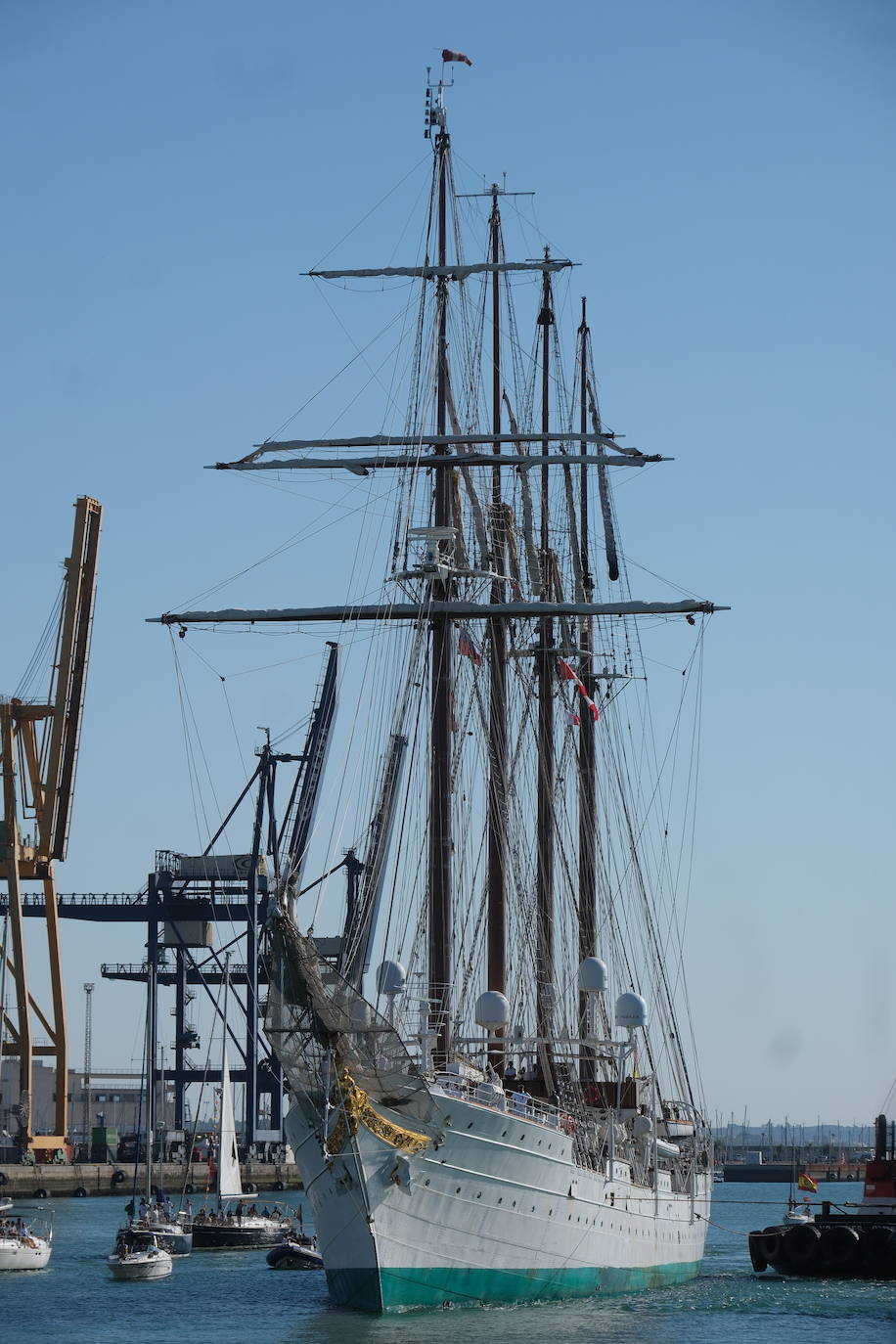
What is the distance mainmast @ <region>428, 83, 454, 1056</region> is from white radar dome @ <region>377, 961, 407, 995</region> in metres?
0.84

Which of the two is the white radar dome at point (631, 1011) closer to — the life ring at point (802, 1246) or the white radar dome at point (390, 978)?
the white radar dome at point (390, 978)

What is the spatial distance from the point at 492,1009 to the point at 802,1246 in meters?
19.0

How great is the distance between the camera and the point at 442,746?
52.4 m

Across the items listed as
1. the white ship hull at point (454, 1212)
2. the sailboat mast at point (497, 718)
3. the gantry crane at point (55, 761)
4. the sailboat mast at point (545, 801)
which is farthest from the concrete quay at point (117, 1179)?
the white ship hull at point (454, 1212)

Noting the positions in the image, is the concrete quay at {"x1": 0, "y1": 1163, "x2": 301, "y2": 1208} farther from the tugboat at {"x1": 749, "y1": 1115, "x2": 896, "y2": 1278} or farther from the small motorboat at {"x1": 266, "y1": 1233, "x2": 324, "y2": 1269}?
the tugboat at {"x1": 749, "y1": 1115, "x2": 896, "y2": 1278}

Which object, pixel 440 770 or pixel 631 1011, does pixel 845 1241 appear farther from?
pixel 440 770

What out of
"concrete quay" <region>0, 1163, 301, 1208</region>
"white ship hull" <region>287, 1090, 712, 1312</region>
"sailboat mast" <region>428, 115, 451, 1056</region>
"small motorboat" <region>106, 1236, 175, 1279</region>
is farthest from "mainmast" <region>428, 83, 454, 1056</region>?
"concrete quay" <region>0, 1163, 301, 1208</region>

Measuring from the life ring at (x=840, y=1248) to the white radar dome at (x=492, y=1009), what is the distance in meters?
18.1

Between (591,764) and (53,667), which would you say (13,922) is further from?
(591,764)

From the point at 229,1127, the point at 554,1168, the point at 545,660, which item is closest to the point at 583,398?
the point at 545,660

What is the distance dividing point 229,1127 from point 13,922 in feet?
64.1

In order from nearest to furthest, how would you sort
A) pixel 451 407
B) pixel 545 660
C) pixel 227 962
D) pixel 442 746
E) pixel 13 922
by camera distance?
pixel 442 746 < pixel 451 407 < pixel 545 660 < pixel 13 922 < pixel 227 962

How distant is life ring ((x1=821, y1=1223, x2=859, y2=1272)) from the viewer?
199ft

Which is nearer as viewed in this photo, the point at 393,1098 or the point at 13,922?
the point at 393,1098
